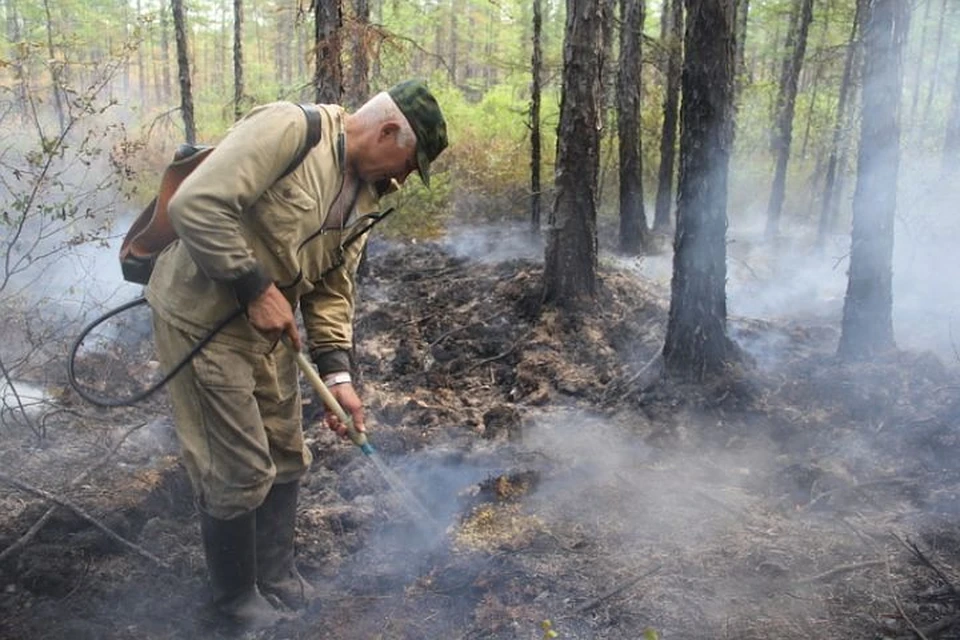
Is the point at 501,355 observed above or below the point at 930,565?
below

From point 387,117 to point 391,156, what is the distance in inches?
5.5

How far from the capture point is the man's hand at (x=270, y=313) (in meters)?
2.49

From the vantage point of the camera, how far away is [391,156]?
2664 mm

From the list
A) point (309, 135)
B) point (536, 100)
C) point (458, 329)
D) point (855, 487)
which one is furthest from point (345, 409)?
point (536, 100)

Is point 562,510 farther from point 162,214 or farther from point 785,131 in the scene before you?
point 785,131

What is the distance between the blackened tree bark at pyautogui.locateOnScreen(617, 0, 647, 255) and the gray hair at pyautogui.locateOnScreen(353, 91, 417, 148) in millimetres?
10489

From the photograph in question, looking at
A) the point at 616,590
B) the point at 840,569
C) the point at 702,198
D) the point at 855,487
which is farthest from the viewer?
the point at 702,198

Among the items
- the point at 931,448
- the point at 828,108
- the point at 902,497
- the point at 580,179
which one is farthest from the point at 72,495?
Result: the point at 828,108

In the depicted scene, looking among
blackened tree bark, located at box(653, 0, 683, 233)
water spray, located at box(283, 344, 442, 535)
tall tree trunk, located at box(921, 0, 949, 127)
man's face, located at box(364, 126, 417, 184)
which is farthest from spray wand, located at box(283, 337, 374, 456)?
tall tree trunk, located at box(921, 0, 949, 127)

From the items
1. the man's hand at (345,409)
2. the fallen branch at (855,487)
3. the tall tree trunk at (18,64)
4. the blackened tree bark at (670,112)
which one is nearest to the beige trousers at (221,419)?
the man's hand at (345,409)

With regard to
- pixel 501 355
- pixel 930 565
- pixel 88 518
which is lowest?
pixel 501 355

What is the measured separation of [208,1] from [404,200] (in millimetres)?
20748

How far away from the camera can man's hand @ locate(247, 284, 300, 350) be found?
8.17 feet

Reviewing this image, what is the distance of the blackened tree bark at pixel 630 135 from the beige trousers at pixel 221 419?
1061 centimetres
